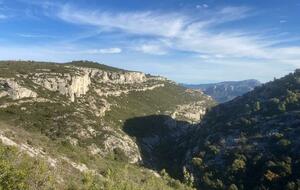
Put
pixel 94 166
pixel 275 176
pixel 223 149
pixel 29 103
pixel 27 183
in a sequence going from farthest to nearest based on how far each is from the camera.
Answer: pixel 29 103 → pixel 223 149 → pixel 275 176 → pixel 94 166 → pixel 27 183

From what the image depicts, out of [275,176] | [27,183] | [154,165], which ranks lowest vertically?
[154,165]

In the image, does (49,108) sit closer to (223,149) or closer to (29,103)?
(29,103)

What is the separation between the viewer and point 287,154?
515 ft

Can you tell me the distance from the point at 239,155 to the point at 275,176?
22.5 m

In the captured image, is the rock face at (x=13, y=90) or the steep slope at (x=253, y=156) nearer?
the steep slope at (x=253, y=156)

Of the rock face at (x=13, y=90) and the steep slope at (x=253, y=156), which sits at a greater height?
the rock face at (x=13, y=90)

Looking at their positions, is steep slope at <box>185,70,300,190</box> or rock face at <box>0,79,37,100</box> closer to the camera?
steep slope at <box>185,70,300,190</box>

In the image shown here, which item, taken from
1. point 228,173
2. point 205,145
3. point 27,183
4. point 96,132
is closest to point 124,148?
point 96,132

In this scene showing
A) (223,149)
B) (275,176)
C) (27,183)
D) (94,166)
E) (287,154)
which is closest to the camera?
(27,183)

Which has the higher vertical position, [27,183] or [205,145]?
[27,183]

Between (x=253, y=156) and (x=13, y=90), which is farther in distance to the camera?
(x=13, y=90)

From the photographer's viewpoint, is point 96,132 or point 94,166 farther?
point 96,132

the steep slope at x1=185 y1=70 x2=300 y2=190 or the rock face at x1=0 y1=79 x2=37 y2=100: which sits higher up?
the rock face at x1=0 y1=79 x2=37 y2=100

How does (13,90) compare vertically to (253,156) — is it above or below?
above
